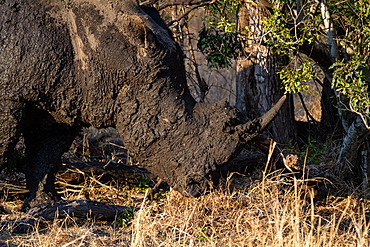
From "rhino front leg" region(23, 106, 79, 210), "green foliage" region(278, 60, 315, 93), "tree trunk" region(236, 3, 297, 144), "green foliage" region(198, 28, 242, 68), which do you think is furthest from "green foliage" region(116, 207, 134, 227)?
"tree trunk" region(236, 3, 297, 144)

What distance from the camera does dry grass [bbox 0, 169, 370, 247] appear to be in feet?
14.3

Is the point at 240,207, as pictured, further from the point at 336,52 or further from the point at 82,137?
the point at 82,137

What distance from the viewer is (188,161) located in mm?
5363

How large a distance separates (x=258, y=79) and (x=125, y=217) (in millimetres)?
3127

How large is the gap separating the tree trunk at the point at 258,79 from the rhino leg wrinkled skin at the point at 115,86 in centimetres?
232

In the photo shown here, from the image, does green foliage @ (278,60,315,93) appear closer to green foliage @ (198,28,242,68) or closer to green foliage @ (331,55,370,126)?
green foliage @ (331,55,370,126)

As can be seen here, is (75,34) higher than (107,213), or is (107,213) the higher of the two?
(75,34)

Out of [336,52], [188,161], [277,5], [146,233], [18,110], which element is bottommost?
[146,233]

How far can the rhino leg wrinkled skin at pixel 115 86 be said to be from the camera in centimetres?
524

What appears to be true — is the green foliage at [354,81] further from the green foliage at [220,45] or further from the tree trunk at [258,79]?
the tree trunk at [258,79]

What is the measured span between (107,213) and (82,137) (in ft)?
10.0

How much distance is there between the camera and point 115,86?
5.34 m

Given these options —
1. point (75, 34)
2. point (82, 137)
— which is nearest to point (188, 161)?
point (75, 34)

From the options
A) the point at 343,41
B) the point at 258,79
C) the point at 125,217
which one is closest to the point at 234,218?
the point at 125,217
